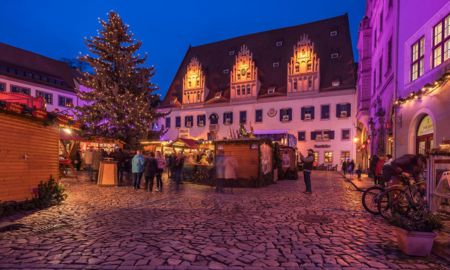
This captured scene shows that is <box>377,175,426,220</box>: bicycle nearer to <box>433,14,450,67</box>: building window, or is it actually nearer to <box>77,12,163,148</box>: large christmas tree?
<box>433,14,450,67</box>: building window

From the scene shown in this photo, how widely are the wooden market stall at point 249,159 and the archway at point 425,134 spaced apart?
7769 millimetres

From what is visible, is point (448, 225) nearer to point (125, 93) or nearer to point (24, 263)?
point (24, 263)

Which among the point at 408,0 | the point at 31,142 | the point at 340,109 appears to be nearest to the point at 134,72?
the point at 31,142

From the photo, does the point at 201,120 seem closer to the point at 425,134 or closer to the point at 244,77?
the point at 244,77

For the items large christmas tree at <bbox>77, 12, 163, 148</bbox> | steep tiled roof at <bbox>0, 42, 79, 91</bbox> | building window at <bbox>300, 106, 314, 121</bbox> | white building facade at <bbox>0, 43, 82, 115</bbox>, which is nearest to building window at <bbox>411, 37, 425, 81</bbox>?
large christmas tree at <bbox>77, 12, 163, 148</bbox>

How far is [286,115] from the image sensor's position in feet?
152

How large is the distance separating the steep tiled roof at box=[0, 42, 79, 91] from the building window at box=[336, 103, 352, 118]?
40183 millimetres

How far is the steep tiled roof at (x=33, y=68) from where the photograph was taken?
44.1 meters

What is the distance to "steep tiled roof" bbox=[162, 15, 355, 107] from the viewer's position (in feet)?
147

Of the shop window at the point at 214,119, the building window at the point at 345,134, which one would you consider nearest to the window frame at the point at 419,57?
the building window at the point at 345,134

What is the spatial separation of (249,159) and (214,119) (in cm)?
3424

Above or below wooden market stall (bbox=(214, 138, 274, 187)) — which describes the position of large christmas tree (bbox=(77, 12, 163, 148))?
above

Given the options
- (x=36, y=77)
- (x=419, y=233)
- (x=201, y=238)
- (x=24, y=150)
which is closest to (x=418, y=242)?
(x=419, y=233)

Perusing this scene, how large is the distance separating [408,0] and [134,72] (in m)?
19.6
